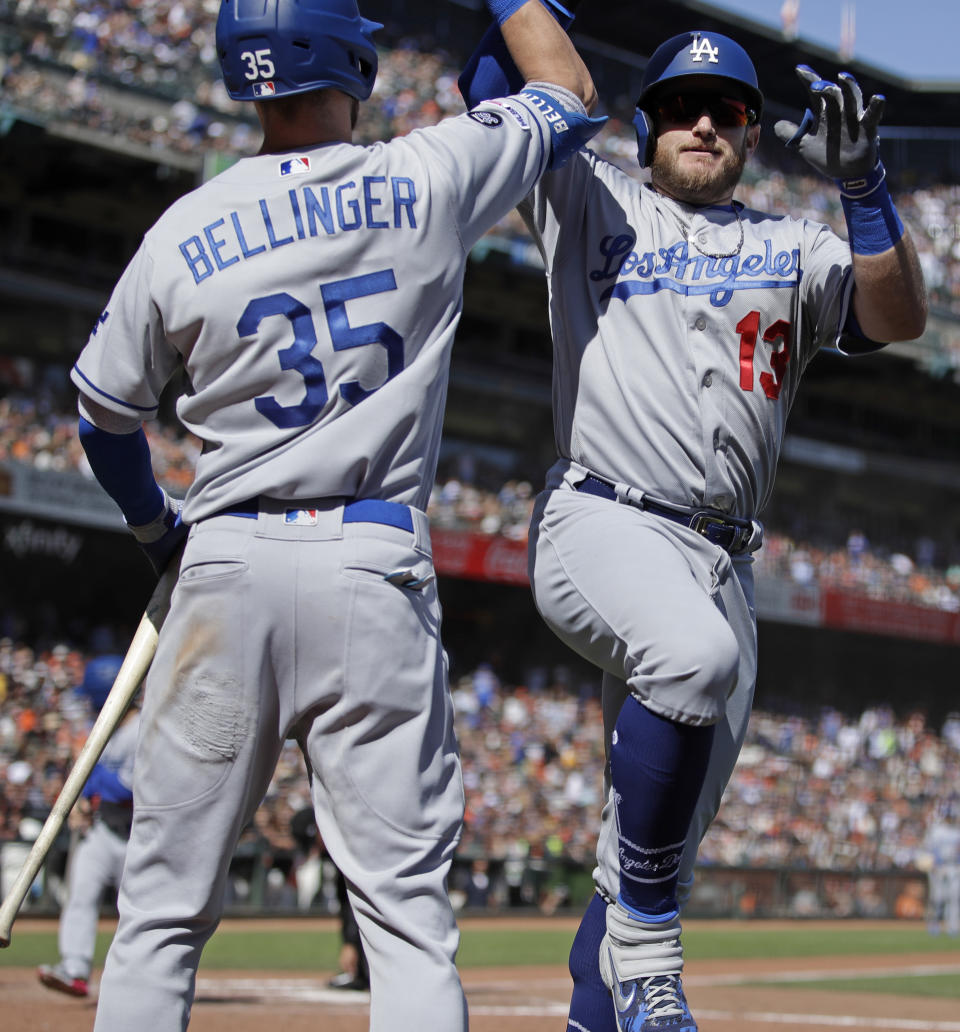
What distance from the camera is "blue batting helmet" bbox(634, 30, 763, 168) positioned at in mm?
3406

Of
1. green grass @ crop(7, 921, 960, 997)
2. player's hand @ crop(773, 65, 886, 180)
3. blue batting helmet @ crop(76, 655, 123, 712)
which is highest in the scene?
player's hand @ crop(773, 65, 886, 180)

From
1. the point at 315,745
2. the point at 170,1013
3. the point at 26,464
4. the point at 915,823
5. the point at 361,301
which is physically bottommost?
the point at 915,823

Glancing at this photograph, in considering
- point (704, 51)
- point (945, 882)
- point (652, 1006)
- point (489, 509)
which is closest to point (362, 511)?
point (652, 1006)

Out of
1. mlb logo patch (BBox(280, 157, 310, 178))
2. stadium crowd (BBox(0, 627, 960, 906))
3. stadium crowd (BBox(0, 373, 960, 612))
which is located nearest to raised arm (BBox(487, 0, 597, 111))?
mlb logo patch (BBox(280, 157, 310, 178))

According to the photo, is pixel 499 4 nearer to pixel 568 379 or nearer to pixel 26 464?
pixel 568 379

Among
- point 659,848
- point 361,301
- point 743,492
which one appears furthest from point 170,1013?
point 743,492

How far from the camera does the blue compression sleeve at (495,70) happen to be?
351 cm

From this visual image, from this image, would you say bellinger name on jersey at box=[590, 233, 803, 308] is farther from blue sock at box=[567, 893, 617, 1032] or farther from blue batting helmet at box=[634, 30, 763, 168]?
blue sock at box=[567, 893, 617, 1032]

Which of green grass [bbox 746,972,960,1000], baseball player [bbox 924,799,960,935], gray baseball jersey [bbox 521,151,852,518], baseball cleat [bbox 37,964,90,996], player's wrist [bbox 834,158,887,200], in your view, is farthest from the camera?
baseball player [bbox 924,799,960,935]

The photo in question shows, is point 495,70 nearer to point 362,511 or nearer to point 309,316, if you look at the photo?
point 309,316

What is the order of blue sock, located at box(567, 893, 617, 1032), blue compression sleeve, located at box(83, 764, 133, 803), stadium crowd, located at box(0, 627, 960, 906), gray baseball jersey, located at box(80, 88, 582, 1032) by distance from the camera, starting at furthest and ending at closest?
stadium crowd, located at box(0, 627, 960, 906) < blue compression sleeve, located at box(83, 764, 133, 803) < blue sock, located at box(567, 893, 617, 1032) < gray baseball jersey, located at box(80, 88, 582, 1032)

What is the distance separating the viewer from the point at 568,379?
3.51 meters

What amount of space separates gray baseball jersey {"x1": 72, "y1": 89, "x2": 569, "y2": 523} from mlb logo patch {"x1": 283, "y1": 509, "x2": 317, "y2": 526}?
A: 0.11 feet

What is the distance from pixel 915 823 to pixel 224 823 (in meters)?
23.2
